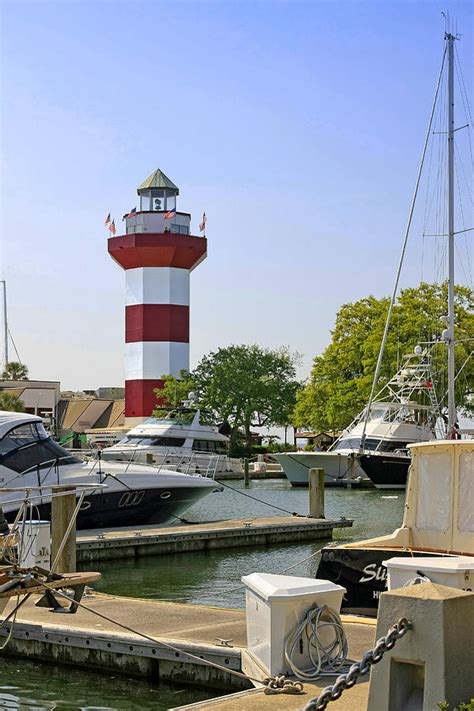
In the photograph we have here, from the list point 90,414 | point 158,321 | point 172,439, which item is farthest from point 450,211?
point 90,414

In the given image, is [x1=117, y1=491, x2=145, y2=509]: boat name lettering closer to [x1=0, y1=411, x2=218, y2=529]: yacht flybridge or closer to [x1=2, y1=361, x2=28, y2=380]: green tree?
[x1=0, y1=411, x2=218, y2=529]: yacht flybridge

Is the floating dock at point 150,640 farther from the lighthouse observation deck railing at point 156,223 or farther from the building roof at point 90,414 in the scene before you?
the building roof at point 90,414

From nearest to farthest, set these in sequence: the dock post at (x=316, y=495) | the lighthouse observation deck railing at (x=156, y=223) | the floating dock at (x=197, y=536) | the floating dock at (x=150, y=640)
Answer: the floating dock at (x=150, y=640)
the floating dock at (x=197, y=536)
the dock post at (x=316, y=495)
the lighthouse observation deck railing at (x=156, y=223)

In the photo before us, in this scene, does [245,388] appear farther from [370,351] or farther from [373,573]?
[373,573]

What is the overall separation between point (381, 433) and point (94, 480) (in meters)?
29.2

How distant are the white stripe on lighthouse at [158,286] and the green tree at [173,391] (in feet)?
16.0

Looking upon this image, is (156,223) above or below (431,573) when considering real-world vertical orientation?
above

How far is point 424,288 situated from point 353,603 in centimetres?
5355

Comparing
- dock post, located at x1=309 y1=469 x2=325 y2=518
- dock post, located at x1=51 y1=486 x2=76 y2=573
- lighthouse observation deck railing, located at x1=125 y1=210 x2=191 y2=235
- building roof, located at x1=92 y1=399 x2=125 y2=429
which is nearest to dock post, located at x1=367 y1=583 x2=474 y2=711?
dock post, located at x1=51 y1=486 x2=76 y2=573

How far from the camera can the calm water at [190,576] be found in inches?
469

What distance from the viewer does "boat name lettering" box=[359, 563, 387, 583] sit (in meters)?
13.6

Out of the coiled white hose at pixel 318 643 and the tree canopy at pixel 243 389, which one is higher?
the tree canopy at pixel 243 389

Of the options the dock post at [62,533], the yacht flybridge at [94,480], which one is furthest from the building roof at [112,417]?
the dock post at [62,533]

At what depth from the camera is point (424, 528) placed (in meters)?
13.9
